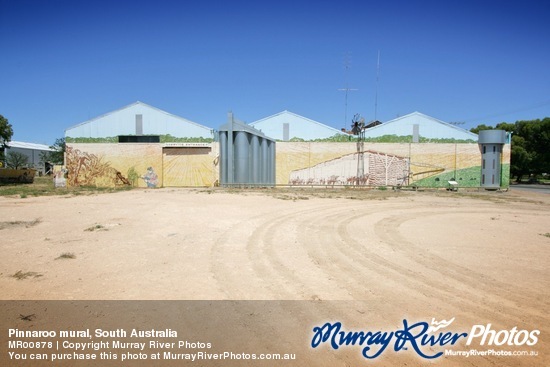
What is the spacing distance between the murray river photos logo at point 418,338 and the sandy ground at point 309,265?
0.34ft

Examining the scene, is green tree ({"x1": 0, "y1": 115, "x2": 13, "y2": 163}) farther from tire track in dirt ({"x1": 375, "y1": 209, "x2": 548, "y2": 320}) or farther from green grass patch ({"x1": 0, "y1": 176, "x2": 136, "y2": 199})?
tire track in dirt ({"x1": 375, "y1": 209, "x2": 548, "y2": 320})

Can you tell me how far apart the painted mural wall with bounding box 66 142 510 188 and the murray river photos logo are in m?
23.8

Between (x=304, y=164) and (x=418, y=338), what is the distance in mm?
24249

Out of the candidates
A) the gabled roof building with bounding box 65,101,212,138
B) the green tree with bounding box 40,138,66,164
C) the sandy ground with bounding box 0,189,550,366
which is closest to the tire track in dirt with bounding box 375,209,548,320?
the sandy ground with bounding box 0,189,550,366

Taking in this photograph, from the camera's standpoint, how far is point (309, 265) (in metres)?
5.02

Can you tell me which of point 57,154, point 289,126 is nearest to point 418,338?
point 289,126

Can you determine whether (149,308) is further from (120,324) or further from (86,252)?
(86,252)

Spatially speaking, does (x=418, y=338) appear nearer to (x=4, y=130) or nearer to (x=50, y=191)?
(x=50, y=191)

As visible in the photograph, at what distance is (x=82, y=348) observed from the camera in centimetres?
280

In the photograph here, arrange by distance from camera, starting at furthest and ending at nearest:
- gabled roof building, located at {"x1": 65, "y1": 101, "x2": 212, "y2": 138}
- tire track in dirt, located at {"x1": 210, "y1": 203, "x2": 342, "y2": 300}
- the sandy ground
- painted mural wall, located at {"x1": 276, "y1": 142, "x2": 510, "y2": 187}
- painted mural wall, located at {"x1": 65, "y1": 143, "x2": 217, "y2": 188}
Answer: gabled roof building, located at {"x1": 65, "y1": 101, "x2": 212, "y2": 138} < painted mural wall, located at {"x1": 276, "y1": 142, "x2": 510, "y2": 187} < painted mural wall, located at {"x1": 65, "y1": 143, "x2": 217, "y2": 188} < tire track in dirt, located at {"x1": 210, "y1": 203, "x2": 342, "y2": 300} < the sandy ground

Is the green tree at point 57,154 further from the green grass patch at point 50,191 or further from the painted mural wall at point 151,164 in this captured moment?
the green grass patch at point 50,191

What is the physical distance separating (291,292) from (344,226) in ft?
15.4

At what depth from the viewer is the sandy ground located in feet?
11.7

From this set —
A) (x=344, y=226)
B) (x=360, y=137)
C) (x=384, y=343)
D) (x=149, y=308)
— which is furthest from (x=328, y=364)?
(x=360, y=137)
